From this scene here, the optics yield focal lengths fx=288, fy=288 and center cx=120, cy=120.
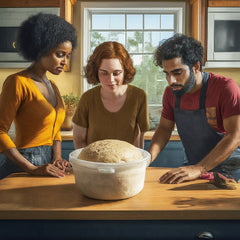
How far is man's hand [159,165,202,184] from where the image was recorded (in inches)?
49.3

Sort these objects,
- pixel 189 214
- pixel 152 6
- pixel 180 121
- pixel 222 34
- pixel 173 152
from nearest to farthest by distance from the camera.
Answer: pixel 189 214 < pixel 180 121 < pixel 173 152 < pixel 222 34 < pixel 152 6

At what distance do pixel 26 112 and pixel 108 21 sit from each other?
90.7 inches

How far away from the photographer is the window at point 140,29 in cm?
333

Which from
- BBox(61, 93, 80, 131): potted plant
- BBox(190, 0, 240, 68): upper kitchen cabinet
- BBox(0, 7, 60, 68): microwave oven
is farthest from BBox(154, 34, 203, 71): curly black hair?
BBox(0, 7, 60, 68): microwave oven

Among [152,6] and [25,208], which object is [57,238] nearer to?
[25,208]

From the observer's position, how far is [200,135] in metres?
1.72

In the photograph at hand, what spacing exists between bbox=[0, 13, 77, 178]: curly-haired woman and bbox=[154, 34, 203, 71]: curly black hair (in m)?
0.54

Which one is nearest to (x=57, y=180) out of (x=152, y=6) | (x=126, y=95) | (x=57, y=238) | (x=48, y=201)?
(x=48, y=201)

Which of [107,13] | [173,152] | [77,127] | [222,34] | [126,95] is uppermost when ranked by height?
[107,13]

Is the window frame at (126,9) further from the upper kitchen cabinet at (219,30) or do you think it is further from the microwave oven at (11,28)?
the microwave oven at (11,28)

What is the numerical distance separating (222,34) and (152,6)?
87cm

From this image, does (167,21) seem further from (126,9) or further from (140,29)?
(126,9)

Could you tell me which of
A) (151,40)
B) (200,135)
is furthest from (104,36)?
(200,135)

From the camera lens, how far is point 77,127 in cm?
180
